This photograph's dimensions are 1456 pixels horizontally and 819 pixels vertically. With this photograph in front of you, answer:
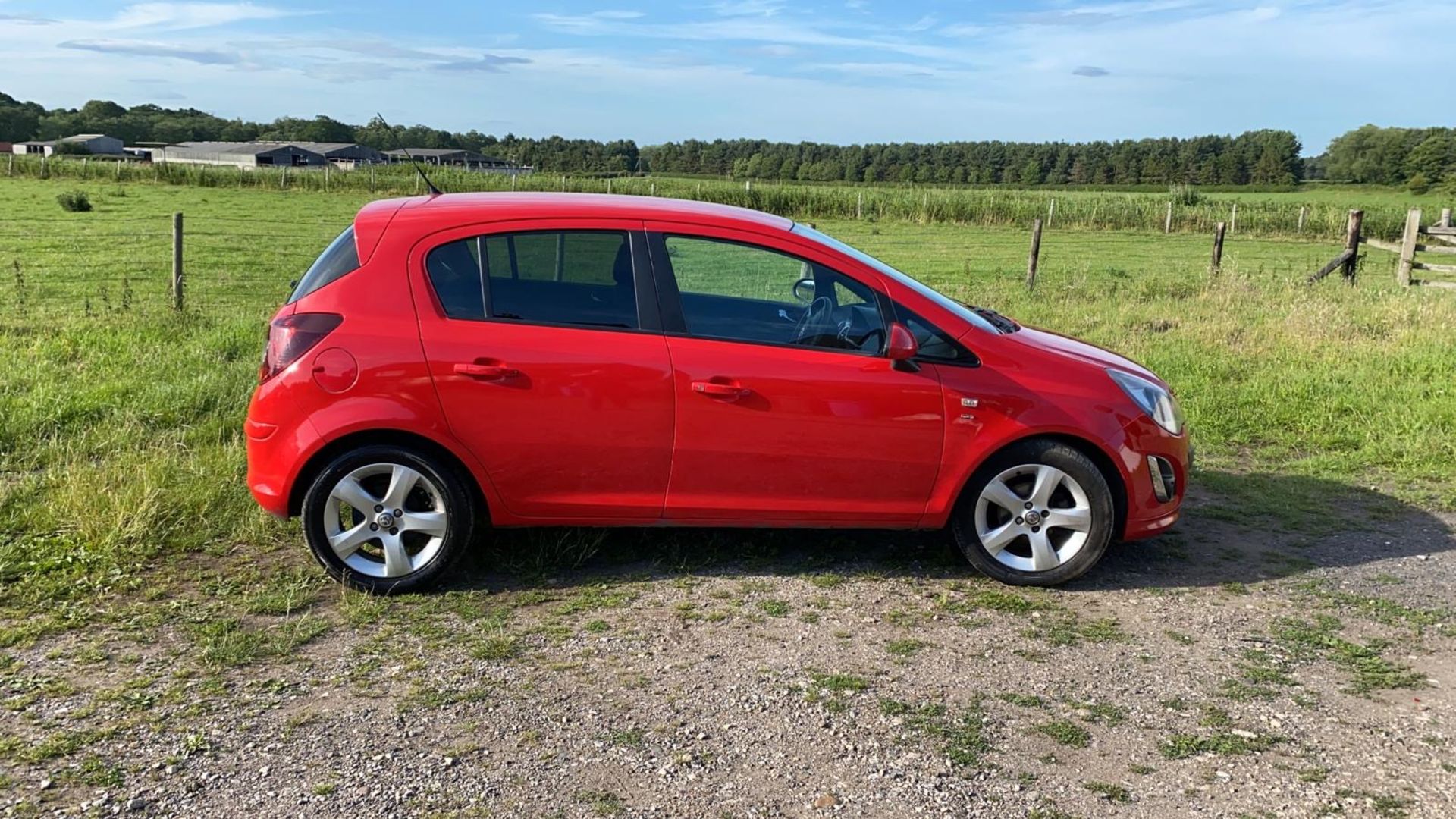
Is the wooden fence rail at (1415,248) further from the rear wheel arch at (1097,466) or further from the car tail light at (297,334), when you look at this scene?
the car tail light at (297,334)

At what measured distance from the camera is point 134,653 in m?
4.00

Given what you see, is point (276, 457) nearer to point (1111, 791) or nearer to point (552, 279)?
point (552, 279)

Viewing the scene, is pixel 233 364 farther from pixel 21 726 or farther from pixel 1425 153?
pixel 1425 153

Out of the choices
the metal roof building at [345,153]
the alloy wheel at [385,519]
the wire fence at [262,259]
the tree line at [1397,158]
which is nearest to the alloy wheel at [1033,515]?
the alloy wheel at [385,519]

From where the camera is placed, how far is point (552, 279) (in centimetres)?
473

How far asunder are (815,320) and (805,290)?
0.53 ft

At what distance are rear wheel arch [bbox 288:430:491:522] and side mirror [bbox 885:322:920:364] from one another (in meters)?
1.93

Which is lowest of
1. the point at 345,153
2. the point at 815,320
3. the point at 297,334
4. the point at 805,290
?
the point at 297,334

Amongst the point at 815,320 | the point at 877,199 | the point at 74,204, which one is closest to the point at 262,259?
the point at 74,204

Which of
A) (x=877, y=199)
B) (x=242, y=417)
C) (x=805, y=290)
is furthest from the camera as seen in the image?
(x=877, y=199)

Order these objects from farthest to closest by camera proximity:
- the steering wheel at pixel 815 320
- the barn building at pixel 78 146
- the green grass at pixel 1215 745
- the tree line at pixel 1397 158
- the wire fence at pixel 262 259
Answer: the barn building at pixel 78 146 < the tree line at pixel 1397 158 < the wire fence at pixel 262 259 < the steering wheel at pixel 815 320 < the green grass at pixel 1215 745

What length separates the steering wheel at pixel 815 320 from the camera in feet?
15.8

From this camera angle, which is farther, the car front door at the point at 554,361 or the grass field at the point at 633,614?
the car front door at the point at 554,361

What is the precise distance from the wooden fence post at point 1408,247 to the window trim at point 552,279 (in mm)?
15577
